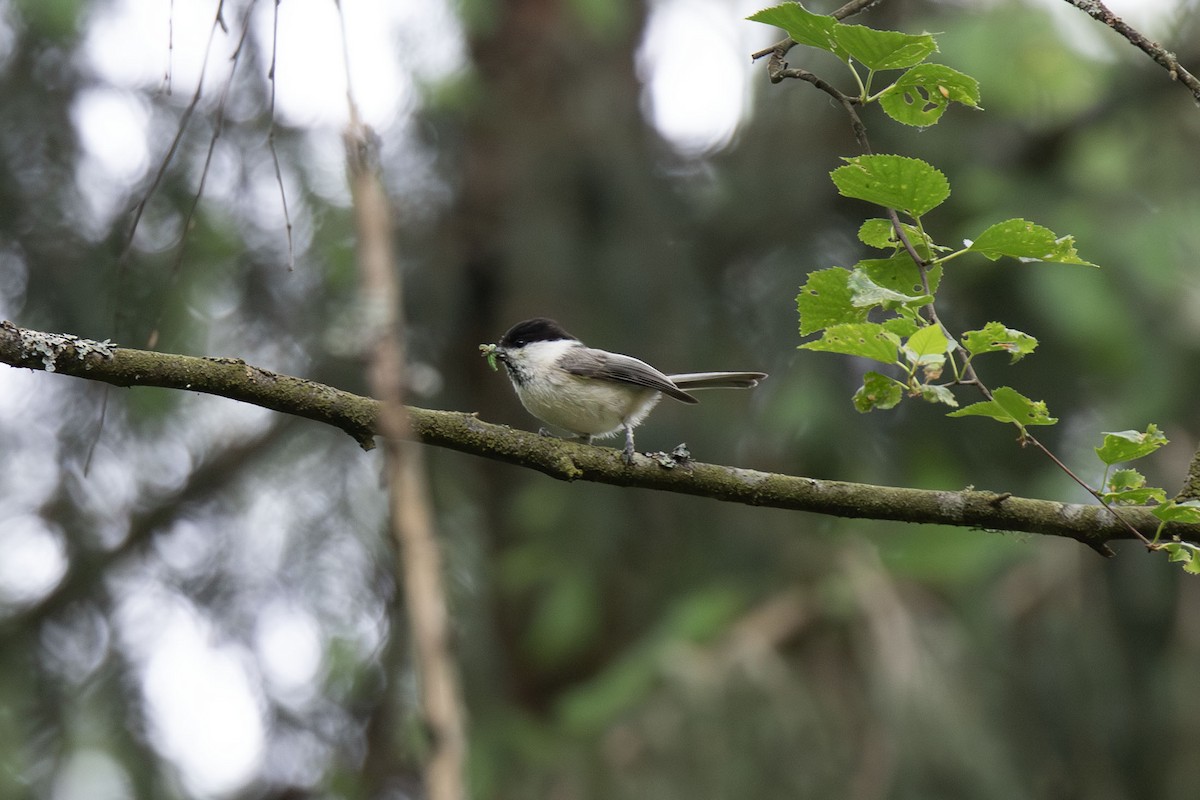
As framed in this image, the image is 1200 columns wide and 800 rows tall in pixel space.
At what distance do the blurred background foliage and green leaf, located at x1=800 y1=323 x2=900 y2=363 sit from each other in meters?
2.73

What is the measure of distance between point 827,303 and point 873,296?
14cm

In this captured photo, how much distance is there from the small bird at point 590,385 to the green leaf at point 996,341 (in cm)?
148

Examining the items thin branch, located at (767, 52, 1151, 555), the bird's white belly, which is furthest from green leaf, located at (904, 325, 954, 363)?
the bird's white belly

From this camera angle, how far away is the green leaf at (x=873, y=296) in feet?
6.35

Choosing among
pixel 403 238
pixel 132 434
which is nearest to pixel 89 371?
pixel 132 434

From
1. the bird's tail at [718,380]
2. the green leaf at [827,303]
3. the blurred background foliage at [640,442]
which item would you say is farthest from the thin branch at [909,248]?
the blurred background foliage at [640,442]

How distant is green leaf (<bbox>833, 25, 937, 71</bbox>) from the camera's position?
186cm

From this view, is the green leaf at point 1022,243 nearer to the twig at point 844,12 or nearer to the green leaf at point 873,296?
the green leaf at point 873,296

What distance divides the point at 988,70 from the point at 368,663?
4262 mm

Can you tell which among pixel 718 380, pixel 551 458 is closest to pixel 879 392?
pixel 551 458

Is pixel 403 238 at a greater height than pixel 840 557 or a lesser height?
greater

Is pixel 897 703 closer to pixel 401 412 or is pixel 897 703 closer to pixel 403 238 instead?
pixel 403 238

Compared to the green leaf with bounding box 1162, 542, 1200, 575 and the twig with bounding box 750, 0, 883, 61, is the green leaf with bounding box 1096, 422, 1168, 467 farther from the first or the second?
the twig with bounding box 750, 0, 883, 61

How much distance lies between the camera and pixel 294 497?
5.71 meters
